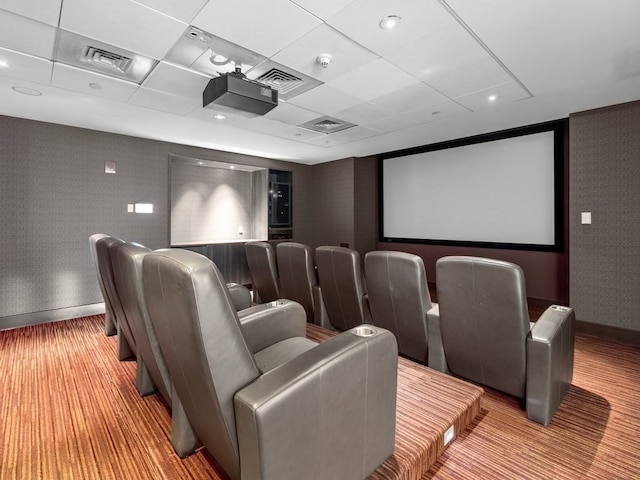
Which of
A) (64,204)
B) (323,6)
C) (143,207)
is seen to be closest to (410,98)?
(323,6)

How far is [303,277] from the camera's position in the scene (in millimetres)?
3324

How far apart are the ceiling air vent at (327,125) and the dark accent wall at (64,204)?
1354mm

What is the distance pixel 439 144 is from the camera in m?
5.44

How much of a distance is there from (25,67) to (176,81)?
3.69ft

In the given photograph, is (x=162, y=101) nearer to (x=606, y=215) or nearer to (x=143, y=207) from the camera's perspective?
(x=143, y=207)

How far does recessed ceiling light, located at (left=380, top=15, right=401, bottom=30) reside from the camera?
6.46 feet

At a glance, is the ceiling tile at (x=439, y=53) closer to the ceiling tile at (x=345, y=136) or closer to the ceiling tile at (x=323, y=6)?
the ceiling tile at (x=323, y=6)

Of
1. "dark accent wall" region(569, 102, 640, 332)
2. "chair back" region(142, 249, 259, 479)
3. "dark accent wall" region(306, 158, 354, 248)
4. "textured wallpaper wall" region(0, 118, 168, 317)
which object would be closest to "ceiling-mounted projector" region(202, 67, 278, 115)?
"chair back" region(142, 249, 259, 479)

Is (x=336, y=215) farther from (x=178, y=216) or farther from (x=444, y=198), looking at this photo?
(x=178, y=216)

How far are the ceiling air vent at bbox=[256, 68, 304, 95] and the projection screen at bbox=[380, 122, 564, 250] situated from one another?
11.0ft

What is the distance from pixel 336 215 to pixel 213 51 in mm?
4476

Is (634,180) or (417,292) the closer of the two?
(417,292)

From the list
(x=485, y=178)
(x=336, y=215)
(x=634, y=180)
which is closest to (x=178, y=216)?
(x=336, y=215)

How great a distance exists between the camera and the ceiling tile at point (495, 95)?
10.1 ft
